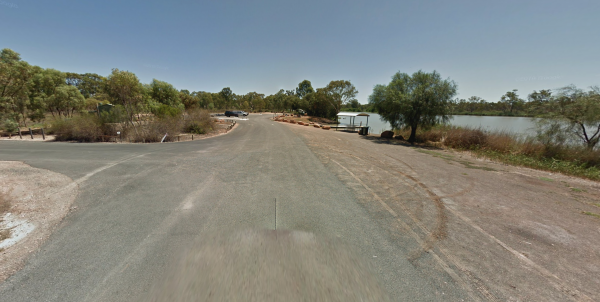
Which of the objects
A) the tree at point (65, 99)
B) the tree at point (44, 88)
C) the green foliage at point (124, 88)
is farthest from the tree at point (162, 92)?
the green foliage at point (124, 88)

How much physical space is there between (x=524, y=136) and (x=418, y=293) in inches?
667

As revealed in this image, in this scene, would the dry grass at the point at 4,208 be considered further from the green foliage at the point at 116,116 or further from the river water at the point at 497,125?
the river water at the point at 497,125

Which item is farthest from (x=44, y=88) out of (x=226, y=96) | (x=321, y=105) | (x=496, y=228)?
(x=226, y=96)

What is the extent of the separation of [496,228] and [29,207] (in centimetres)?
966

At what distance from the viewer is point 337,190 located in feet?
17.1

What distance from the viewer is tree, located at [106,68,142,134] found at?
13.1m

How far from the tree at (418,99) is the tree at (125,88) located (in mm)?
20619

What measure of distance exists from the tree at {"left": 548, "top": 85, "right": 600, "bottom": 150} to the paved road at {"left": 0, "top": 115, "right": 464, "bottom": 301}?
1486 centimetres

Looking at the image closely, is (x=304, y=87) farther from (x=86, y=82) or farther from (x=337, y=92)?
(x=86, y=82)

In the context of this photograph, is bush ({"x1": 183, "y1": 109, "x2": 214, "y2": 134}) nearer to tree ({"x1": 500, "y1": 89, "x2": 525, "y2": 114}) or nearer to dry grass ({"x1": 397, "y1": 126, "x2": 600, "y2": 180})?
dry grass ({"x1": 397, "y1": 126, "x2": 600, "y2": 180})

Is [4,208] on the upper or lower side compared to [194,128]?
lower

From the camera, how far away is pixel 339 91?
4272 centimetres

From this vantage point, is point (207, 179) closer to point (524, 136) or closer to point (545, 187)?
point (545, 187)

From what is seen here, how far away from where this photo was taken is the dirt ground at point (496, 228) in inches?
94.3
